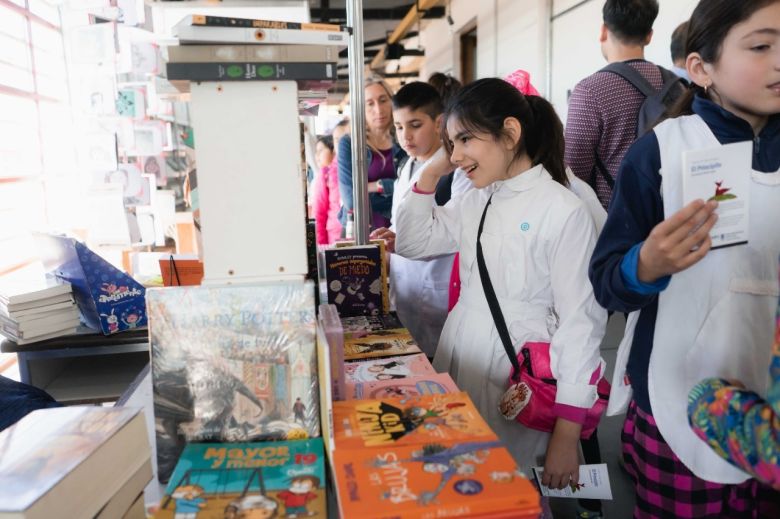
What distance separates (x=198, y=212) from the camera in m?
1.08

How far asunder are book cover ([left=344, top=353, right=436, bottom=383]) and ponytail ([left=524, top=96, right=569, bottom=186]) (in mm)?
623

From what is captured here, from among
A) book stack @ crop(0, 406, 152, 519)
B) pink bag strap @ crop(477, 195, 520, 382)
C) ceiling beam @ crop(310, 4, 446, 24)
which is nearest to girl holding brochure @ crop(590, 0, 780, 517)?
pink bag strap @ crop(477, 195, 520, 382)

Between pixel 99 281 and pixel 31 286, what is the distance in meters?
0.29

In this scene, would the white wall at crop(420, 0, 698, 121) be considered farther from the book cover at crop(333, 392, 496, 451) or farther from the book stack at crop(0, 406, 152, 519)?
the book stack at crop(0, 406, 152, 519)

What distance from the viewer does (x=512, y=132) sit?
4.95 feet

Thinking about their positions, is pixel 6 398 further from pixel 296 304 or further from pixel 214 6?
pixel 214 6

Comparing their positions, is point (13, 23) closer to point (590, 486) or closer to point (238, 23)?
point (238, 23)

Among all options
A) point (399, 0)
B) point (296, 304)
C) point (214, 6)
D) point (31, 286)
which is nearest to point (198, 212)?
point (296, 304)

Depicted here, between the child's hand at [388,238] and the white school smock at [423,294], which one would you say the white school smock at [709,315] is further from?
the child's hand at [388,238]

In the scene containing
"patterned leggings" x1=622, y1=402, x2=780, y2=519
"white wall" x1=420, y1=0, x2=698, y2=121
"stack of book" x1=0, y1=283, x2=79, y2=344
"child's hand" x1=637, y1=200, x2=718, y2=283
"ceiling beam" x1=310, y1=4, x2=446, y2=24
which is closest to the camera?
"child's hand" x1=637, y1=200, x2=718, y2=283

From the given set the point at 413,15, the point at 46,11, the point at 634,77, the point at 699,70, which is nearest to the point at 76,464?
the point at 699,70

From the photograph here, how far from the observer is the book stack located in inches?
29.1

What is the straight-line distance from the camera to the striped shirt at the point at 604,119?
7.07ft

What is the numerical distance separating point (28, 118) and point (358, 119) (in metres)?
2.33
